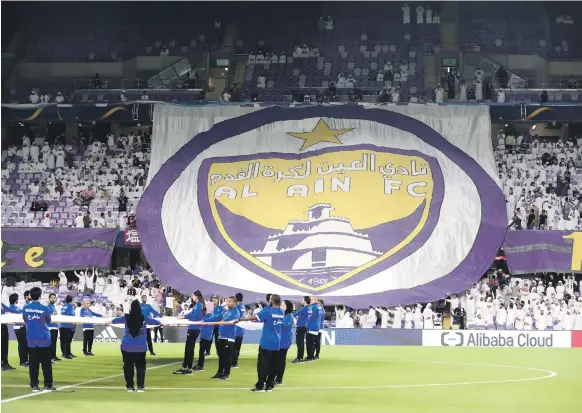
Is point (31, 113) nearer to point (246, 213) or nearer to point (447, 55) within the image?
point (246, 213)

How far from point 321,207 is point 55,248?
11682 millimetres

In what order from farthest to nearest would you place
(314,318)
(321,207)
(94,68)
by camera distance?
(94,68) < (321,207) < (314,318)

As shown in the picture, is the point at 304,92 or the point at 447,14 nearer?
the point at 304,92

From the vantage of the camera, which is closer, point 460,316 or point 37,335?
point 37,335

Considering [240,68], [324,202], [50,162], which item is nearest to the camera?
[324,202]

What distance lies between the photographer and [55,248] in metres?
41.0

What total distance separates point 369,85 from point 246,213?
1162cm

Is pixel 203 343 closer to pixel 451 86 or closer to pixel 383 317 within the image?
pixel 383 317

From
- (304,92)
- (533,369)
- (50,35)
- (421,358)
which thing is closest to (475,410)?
(533,369)

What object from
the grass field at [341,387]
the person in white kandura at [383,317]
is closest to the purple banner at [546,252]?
A: the person in white kandura at [383,317]

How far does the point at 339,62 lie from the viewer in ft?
168

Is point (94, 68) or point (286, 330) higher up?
point (94, 68)

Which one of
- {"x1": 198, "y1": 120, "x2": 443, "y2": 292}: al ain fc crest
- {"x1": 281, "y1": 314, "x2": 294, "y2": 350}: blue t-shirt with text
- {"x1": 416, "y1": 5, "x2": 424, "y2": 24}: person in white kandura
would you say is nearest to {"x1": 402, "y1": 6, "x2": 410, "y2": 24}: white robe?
{"x1": 416, "y1": 5, "x2": 424, "y2": 24}: person in white kandura

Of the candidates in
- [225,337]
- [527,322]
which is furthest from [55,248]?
[225,337]
